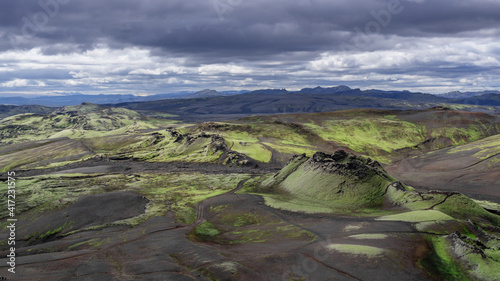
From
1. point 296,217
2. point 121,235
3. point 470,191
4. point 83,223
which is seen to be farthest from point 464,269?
point 470,191

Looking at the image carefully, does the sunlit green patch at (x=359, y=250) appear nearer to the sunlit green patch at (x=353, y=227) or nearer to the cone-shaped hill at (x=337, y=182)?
the sunlit green patch at (x=353, y=227)

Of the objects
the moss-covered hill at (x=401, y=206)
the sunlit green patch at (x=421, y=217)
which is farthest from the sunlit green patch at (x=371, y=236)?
the sunlit green patch at (x=421, y=217)

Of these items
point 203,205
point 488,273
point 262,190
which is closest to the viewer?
point 488,273

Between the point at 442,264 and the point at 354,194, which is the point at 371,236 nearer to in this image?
the point at 442,264

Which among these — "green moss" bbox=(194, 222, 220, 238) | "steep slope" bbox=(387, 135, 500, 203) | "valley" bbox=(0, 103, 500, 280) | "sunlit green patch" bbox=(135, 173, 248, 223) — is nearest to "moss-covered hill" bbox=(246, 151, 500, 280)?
"valley" bbox=(0, 103, 500, 280)

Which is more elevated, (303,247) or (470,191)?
(303,247)

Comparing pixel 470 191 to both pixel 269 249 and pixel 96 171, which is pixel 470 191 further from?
pixel 96 171

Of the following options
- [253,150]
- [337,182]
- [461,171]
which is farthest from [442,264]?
[253,150]

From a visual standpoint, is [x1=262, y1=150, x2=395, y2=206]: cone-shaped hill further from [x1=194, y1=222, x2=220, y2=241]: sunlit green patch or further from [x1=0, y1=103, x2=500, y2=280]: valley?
[x1=194, y1=222, x2=220, y2=241]: sunlit green patch
